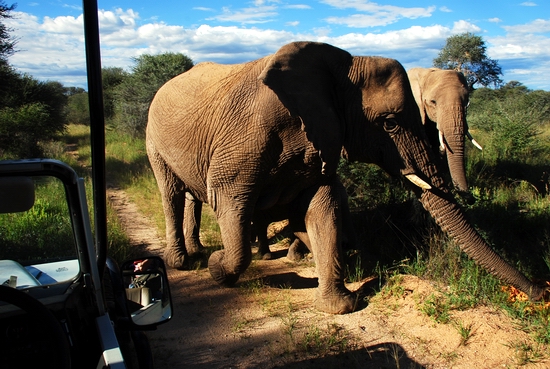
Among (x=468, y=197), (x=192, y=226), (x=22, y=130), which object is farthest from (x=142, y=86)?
(x=22, y=130)

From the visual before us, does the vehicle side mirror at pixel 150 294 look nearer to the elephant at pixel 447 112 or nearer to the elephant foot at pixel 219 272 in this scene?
the elephant foot at pixel 219 272

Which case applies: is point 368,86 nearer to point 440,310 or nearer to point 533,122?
point 440,310

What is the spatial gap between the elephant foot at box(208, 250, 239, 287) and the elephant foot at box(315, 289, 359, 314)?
3.06 ft

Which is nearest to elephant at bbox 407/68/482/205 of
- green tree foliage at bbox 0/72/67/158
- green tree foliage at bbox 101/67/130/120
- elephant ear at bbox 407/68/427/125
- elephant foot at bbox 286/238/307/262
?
elephant ear at bbox 407/68/427/125

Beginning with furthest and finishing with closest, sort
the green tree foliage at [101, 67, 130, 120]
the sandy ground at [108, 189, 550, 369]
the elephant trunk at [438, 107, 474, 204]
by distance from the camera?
the green tree foliage at [101, 67, 130, 120]
the elephant trunk at [438, 107, 474, 204]
the sandy ground at [108, 189, 550, 369]

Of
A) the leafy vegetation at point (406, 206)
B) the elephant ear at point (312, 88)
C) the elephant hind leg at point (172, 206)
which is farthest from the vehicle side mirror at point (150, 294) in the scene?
the elephant hind leg at point (172, 206)

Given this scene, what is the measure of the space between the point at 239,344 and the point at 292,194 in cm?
145

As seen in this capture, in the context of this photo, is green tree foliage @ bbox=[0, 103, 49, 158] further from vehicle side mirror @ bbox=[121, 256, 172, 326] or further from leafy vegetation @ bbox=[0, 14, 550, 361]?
vehicle side mirror @ bbox=[121, 256, 172, 326]

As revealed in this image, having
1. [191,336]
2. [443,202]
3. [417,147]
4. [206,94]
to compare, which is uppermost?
[206,94]

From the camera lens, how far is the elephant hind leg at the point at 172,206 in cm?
627

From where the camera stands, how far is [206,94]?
5.35m

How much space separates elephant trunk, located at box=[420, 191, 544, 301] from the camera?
4703 millimetres

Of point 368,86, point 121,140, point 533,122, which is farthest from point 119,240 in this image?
point 121,140

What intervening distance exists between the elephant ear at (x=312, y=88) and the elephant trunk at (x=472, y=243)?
105 cm
